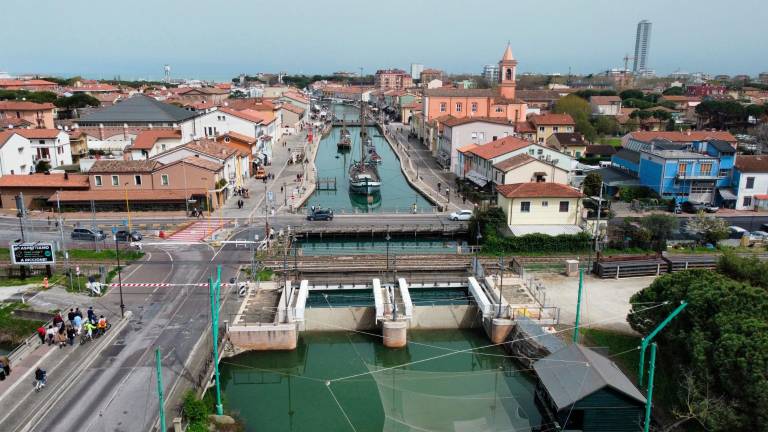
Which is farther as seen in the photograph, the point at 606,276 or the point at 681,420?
the point at 606,276

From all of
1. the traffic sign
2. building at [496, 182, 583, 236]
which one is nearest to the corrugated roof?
building at [496, 182, 583, 236]

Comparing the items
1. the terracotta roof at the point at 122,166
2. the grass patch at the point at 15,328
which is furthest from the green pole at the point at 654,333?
the terracotta roof at the point at 122,166

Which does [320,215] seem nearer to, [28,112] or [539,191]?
[539,191]

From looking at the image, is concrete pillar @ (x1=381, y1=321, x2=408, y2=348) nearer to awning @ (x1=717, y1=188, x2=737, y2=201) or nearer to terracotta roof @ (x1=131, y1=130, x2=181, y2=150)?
awning @ (x1=717, y1=188, x2=737, y2=201)

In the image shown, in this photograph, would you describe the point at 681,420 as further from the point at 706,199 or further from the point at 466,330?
the point at 706,199

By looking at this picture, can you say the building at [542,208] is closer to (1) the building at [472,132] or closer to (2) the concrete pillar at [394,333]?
(2) the concrete pillar at [394,333]

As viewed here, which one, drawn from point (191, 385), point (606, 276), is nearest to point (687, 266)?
point (606, 276)
